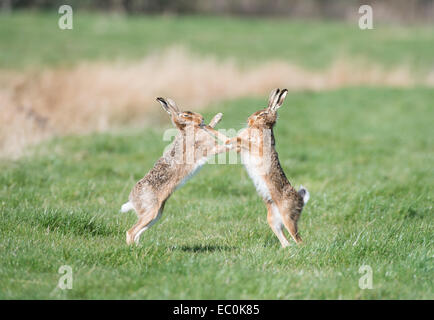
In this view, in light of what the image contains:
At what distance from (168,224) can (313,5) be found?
5166 centimetres

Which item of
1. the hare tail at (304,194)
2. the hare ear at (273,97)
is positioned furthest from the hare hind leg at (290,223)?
the hare ear at (273,97)

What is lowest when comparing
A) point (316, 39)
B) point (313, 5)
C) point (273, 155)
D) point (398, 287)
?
point (398, 287)

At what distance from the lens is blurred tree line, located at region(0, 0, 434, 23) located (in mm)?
48156

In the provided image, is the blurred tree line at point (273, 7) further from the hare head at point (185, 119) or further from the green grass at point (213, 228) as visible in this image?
the hare head at point (185, 119)

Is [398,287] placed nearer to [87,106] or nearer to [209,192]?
[209,192]

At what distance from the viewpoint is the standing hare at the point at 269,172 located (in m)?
6.30

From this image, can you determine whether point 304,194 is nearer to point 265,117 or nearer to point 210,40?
point 265,117

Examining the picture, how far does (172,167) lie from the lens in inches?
244

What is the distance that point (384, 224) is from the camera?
24.8ft

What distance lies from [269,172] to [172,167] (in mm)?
1081

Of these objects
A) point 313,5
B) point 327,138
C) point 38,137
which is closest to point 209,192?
point 38,137

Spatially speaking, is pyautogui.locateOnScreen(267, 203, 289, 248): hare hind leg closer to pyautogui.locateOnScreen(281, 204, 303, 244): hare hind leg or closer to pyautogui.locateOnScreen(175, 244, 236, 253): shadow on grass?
pyautogui.locateOnScreen(281, 204, 303, 244): hare hind leg

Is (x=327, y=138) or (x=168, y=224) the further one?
(x=327, y=138)

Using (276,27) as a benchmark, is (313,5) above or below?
above
